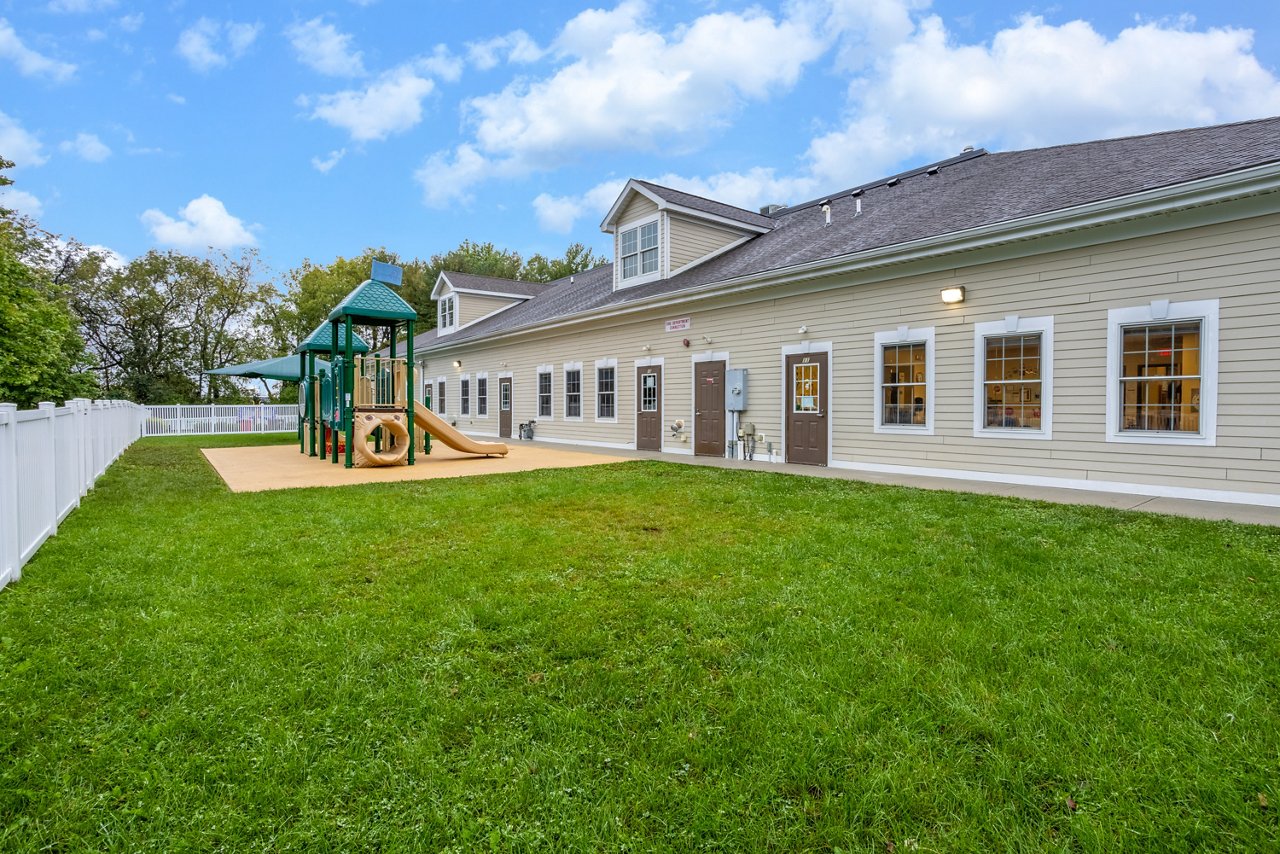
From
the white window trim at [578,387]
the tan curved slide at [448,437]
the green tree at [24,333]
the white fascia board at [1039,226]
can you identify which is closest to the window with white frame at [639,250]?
the white window trim at [578,387]

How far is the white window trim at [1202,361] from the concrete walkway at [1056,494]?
28.1 inches

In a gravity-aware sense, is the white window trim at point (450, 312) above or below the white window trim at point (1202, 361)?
above

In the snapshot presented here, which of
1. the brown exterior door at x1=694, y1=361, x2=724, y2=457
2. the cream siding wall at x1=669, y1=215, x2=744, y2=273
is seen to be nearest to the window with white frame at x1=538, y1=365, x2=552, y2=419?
the cream siding wall at x1=669, y1=215, x2=744, y2=273

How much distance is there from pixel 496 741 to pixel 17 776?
1.51m

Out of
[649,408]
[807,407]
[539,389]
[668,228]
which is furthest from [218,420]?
[807,407]

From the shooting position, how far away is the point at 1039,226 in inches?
305

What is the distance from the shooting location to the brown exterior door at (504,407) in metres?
19.5

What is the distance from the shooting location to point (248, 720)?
7.79 feet

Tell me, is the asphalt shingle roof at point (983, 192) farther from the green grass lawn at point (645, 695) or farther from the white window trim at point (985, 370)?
the green grass lawn at point (645, 695)

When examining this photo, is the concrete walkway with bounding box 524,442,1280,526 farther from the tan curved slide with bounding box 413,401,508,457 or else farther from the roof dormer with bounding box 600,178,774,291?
the roof dormer with bounding box 600,178,774,291

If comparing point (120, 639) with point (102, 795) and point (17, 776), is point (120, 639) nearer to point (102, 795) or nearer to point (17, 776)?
point (17, 776)

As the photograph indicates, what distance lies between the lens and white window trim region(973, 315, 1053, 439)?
8.02 meters

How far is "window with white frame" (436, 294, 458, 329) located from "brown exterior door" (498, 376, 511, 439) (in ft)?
18.0

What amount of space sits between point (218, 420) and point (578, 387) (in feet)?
54.5
